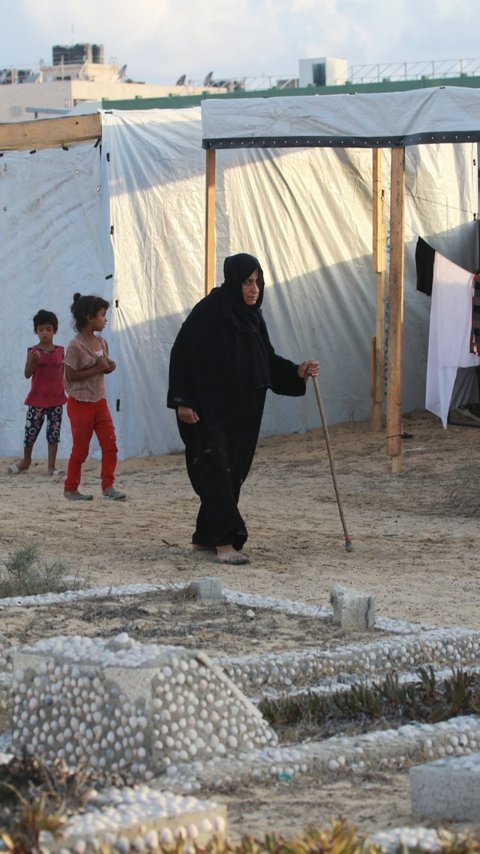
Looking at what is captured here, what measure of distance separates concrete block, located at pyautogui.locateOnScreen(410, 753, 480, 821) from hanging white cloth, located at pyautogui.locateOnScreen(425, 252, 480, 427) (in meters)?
8.37

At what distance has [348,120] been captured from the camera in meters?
10.9

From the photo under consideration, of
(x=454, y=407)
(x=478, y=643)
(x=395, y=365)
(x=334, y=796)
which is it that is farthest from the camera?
(x=454, y=407)

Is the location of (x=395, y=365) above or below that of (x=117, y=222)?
below

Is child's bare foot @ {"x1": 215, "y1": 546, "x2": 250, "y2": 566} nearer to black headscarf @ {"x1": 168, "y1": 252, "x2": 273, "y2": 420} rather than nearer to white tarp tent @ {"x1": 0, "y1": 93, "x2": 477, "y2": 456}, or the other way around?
black headscarf @ {"x1": 168, "y1": 252, "x2": 273, "y2": 420}

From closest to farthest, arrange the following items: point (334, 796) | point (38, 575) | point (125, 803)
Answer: point (125, 803)
point (334, 796)
point (38, 575)

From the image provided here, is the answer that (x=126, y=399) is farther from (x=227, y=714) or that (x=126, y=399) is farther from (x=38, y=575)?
(x=227, y=714)

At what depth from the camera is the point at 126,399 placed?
12.5 meters

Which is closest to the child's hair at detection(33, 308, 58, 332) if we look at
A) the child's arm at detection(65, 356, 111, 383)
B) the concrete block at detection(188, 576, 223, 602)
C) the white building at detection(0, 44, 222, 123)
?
the child's arm at detection(65, 356, 111, 383)

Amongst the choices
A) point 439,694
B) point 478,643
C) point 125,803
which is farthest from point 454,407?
point 125,803

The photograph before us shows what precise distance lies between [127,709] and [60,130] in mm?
9386

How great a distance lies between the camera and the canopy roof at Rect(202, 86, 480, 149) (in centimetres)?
1038

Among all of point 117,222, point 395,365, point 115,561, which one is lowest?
point 115,561

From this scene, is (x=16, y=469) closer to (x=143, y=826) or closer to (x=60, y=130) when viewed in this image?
(x=60, y=130)

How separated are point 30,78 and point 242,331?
219 ft
